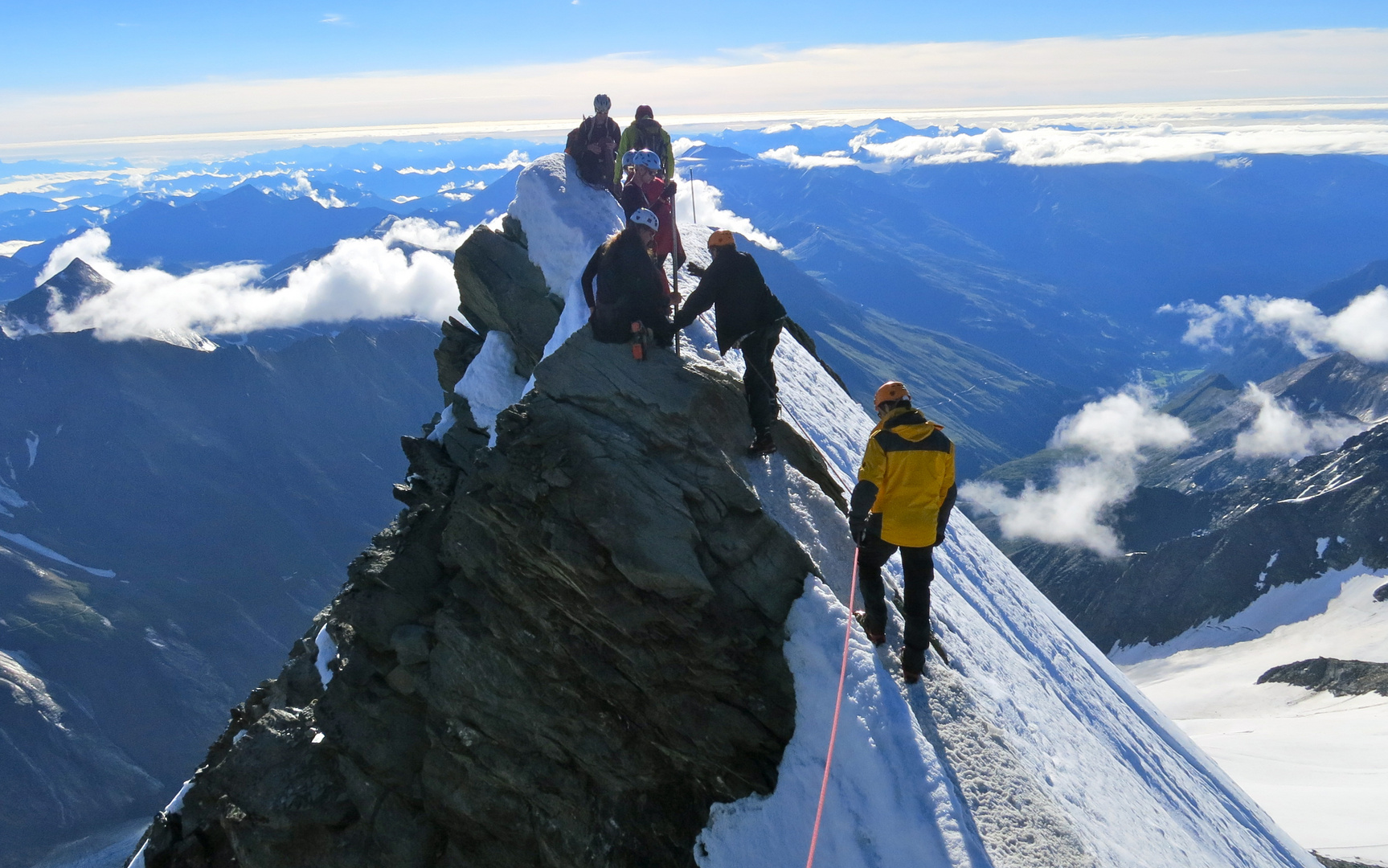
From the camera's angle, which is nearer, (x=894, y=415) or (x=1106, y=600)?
(x=894, y=415)

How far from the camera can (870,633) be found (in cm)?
1208

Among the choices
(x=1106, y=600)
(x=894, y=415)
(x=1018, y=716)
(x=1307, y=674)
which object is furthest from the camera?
(x=1106, y=600)

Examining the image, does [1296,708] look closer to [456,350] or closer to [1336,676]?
[1336,676]

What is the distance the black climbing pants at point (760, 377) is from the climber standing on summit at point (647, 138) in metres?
11.2

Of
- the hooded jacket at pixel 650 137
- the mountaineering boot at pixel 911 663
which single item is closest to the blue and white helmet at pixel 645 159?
the hooded jacket at pixel 650 137

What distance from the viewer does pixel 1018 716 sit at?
14508mm

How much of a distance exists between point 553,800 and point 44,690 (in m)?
257

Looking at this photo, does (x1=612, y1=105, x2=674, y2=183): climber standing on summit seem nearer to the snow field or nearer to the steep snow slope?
the steep snow slope

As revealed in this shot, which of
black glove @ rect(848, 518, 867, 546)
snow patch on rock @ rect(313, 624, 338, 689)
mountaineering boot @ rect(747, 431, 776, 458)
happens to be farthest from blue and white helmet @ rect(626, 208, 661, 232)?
snow patch on rock @ rect(313, 624, 338, 689)

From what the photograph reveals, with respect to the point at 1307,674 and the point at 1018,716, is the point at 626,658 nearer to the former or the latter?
the point at 1018,716

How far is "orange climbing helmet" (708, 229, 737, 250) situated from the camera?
13.9 meters

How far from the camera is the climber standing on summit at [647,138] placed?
77.8 ft

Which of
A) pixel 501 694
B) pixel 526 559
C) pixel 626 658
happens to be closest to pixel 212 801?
pixel 501 694

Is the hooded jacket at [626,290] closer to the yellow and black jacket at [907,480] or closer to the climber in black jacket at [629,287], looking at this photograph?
the climber in black jacket at [629,287]
